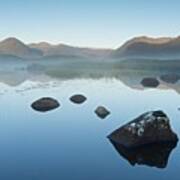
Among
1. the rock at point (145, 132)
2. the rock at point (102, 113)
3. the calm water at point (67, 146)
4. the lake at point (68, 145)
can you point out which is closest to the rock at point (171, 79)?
the lake at point (68, 145)

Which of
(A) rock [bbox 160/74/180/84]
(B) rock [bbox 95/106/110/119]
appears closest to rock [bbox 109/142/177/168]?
(B) rock [bbox 95/106/110/119]

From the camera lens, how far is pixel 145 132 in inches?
857

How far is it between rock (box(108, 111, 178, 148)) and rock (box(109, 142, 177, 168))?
0.32m

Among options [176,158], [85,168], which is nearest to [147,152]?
[176,158]

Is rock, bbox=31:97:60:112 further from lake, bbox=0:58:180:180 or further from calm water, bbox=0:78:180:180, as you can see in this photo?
calm water, bbox=0:78:180:180

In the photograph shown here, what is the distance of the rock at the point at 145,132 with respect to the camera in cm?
2156

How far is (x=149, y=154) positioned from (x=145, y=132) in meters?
1.61

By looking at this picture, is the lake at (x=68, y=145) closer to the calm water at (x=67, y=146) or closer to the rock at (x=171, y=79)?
the calm water at (x=67, y=146)

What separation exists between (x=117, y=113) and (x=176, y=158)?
44.5 ft

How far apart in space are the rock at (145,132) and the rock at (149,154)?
12.5 inches


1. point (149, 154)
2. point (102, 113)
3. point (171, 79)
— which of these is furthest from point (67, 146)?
point (171, 79)

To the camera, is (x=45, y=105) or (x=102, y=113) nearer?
(x=102, y=113)

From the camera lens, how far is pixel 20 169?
1827 centimetres

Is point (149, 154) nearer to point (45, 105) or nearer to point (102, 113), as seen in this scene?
point (102, 113)
